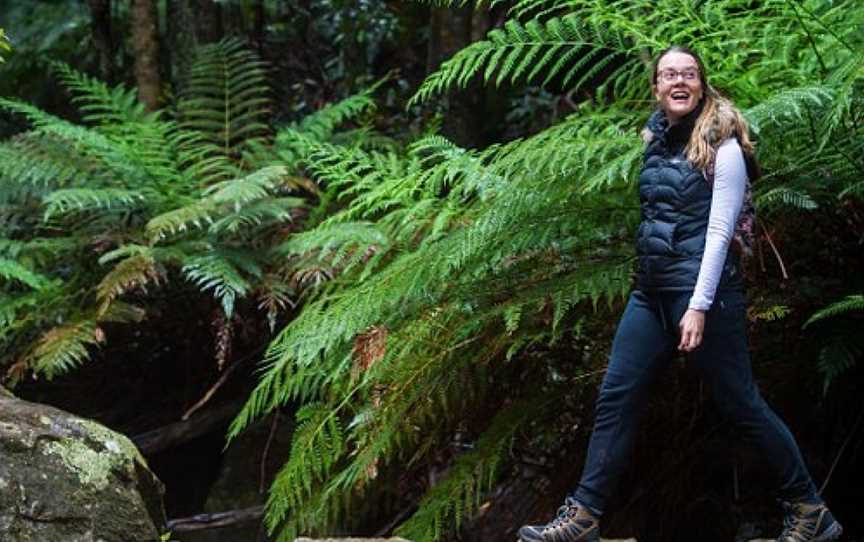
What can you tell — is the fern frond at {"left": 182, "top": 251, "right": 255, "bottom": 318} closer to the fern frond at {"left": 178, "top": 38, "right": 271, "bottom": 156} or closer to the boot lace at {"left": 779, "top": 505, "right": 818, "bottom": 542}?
the fern frond at {"left": 178, "top": 38, "right": 271, "bottom": 156}

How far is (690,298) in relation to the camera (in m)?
2.85

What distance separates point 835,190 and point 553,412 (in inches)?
50.2

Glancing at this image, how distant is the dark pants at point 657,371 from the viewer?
2907 mm

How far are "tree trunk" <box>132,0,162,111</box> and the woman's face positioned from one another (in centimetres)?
496

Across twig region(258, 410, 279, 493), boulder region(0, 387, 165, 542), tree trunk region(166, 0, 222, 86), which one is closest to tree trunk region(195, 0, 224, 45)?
tree trunk region(166, 0, 222, 86)

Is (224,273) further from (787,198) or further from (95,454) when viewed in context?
(787,198)

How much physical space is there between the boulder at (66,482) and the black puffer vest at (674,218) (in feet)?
5.57

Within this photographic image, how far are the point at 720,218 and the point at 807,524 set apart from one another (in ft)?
2.94

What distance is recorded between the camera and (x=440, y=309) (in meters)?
3.97

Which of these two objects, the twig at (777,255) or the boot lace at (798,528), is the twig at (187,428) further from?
the boot lace at (798,528)

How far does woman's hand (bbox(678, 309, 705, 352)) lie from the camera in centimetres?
278

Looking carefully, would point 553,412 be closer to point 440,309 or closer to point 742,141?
point 440,309

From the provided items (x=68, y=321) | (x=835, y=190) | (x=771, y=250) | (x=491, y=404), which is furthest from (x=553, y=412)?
(x=68, y=321)

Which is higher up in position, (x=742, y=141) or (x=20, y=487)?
(x=742, y=141)
